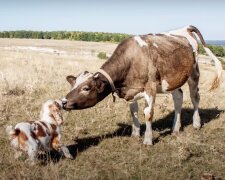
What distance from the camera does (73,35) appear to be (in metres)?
118

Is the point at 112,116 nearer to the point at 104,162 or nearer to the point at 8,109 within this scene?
the point at 8,109

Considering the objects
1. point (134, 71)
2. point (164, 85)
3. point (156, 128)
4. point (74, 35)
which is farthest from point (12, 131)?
point (74, 35)

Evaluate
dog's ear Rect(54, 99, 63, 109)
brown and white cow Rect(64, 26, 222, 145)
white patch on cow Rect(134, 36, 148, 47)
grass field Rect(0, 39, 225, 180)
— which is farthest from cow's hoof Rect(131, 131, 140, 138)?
dog's ear Rect(54, 99, 63, 109)

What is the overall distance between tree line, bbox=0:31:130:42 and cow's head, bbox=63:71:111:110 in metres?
99.1

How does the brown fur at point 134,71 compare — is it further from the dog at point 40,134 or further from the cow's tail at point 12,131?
the cow's tail at point 12,131

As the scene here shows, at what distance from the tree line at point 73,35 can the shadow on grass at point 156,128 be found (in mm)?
94374

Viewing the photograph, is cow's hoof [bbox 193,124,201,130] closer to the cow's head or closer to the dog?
the cow's head

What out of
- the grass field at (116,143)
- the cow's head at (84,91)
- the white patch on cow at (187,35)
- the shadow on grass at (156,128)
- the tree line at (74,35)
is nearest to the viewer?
the grass field at (116,143)

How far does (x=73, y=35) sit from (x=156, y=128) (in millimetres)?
108126

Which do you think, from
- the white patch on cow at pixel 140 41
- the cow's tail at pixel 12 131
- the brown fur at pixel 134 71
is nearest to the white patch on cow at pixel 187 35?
the brown fur at pixel 134 71

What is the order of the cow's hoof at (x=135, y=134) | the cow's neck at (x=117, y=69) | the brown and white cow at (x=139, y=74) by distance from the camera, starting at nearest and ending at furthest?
the brown and white cow at (x=139, y=74)
the cow's neck at (x=117, y=69)
the cow's hoof at (x=135, y=134)

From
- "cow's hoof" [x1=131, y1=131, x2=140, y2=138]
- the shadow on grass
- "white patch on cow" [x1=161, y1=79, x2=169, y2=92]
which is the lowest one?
the shadow on grass

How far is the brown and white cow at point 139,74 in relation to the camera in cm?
983

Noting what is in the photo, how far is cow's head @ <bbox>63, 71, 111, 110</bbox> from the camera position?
9703 millimetres
